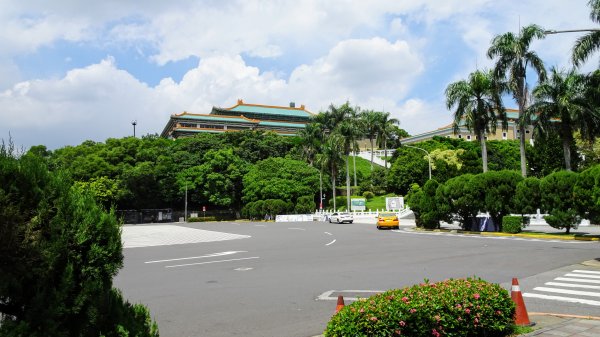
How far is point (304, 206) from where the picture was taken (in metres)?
67.8

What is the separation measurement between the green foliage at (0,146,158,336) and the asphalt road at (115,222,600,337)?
3645 mm

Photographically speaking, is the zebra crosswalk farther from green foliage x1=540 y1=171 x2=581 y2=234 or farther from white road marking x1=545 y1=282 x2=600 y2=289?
green foliage x1=540 y1=171 x2=581 y2=234

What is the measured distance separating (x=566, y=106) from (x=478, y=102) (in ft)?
23.6

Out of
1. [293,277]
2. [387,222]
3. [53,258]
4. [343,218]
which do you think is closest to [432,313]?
[53,258]

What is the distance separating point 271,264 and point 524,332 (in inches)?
410

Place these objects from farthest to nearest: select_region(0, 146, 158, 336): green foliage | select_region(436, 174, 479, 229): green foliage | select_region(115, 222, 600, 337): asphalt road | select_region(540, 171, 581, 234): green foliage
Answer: select_region(436, 174, 479, 229): green foliage
select_region(540, 171, 581, 234): green foliage
select_region(115, 222, 600, 337): asphalt road
select_region(0, 146, 158, 336): green foliage

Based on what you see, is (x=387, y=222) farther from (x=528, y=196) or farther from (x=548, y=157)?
(x=548, y=157)

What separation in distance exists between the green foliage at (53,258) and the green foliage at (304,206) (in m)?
64.1

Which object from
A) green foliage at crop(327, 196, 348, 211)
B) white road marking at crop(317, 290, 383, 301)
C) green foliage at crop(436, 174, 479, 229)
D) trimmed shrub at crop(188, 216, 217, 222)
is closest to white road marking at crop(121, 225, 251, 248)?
green foliage at crop(436, 174, 479, 229)

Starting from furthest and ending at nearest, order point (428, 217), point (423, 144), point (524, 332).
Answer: point (423, 144) → point (428, 217) → point (524, 332)

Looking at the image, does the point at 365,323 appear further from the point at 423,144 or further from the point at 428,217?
the point at 423,144

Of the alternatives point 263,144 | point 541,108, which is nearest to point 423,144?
point 263,144

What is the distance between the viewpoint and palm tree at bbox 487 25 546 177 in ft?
114

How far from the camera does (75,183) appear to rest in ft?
12.9
